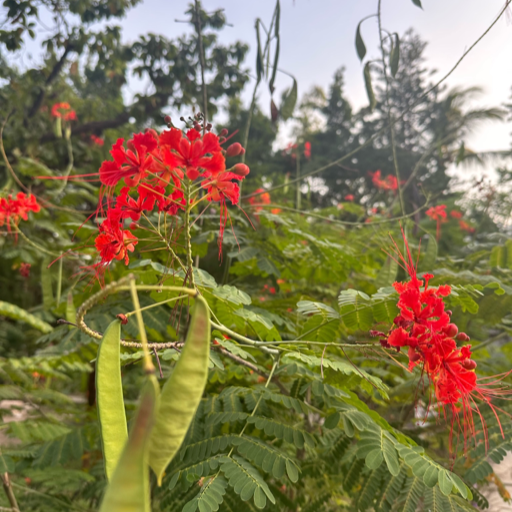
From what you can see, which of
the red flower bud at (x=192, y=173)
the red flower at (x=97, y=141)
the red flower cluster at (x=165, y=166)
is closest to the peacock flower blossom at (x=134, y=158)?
the red flower cluster at (x=165, y=166)

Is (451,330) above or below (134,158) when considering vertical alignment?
below

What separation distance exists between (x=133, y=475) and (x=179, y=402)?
0.13 metres

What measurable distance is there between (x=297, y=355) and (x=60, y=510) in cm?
152

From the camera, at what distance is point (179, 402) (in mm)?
443

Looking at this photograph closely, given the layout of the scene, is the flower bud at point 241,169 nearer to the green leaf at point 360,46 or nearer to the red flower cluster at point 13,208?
the green leaf at point 360,46

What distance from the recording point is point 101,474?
1829mm

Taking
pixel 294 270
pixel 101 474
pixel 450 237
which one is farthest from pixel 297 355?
pixel 450 237

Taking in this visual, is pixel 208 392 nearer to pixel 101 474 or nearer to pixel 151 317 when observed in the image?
pixel 151 317

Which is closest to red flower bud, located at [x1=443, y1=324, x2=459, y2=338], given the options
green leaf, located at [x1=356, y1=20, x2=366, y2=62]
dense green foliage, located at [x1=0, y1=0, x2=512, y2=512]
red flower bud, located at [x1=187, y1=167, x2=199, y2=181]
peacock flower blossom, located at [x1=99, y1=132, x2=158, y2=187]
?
dense green foliage, located at [x1=0, y1=0, x2=512, y2=512]

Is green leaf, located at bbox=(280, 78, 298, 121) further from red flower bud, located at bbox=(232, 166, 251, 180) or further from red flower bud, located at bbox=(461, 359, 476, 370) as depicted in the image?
red flower bud, located at bbox=(461, 359, 476, 370)

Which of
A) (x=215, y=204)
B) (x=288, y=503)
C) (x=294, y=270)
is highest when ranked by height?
(x=215, y=204)

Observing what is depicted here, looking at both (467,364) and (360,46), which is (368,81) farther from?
(467,364)

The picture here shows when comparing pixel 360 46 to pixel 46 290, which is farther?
pixel 46 290

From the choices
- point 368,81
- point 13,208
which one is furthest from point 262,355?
point 13,208
